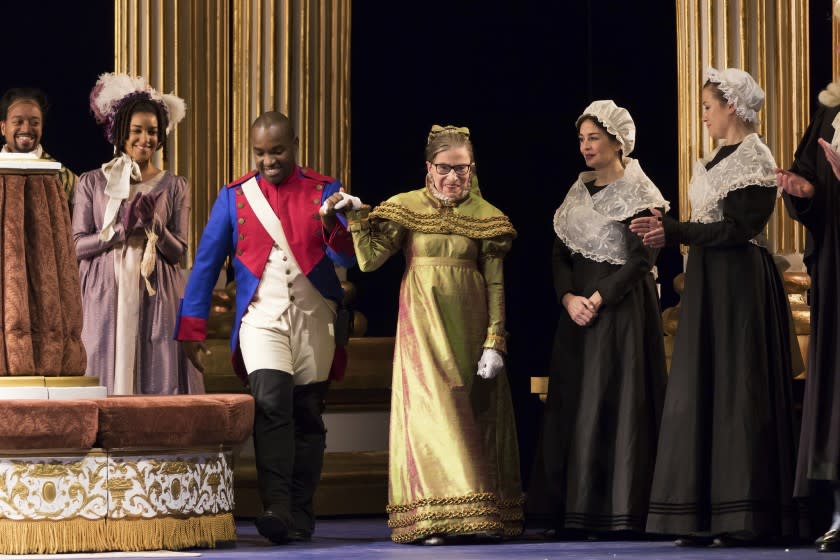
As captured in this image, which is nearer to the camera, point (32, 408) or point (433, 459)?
point (32, 408)

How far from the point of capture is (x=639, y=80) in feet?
30.8

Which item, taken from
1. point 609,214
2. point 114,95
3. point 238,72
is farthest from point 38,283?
point 238,72

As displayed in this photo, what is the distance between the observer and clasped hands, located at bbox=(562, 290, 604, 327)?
6973mm

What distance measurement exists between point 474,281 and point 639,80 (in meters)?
2.84

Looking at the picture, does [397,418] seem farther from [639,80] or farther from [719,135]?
[639,80]

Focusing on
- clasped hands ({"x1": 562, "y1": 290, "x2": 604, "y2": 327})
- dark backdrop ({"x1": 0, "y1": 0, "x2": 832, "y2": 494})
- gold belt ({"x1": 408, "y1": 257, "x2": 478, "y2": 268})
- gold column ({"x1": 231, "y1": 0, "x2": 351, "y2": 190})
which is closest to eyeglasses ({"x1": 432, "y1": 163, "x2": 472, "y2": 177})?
gold belt ({"x1": 408, "y1": 257, "x2": 478, "y2": 268})

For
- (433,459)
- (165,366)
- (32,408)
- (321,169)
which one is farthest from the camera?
(321,169)

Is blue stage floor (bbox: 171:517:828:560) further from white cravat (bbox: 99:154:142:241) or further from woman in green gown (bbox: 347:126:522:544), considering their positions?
white cravat (bbox: 99:154:142:241)

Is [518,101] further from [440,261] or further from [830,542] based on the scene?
[830,542]

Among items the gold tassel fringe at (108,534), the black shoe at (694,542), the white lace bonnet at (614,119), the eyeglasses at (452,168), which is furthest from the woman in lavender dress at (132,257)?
the black shoe at (694,542)

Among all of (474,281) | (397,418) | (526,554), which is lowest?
(526,554)

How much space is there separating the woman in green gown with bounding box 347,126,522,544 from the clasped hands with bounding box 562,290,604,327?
303mm

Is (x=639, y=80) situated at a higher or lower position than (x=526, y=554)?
higher

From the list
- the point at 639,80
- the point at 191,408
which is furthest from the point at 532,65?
the point at 191,408
